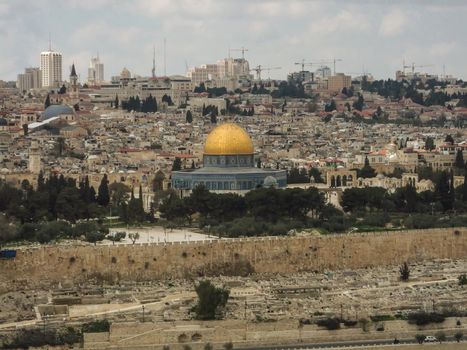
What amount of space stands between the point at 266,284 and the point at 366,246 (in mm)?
5238

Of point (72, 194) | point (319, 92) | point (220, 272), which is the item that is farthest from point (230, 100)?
point (220, 272)

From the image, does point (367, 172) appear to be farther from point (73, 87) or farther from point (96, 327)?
point (73, 87)

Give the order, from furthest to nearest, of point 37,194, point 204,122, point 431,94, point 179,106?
point 431,94 → point 179,106 → point 204,122 → point 37,194

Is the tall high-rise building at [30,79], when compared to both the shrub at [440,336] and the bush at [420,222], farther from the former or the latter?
the shrub at [440,336]

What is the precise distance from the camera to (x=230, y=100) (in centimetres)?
13800

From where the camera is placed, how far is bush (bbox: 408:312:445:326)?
3834cm

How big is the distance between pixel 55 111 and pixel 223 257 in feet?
208

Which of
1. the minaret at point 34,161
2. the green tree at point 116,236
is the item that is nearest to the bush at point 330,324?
the green tree at point 116,236

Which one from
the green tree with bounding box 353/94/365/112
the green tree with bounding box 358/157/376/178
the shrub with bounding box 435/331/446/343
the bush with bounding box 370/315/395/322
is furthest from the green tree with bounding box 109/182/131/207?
the green tree with bounding box 353/94/365/112

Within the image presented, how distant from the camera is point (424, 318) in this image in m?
38.5

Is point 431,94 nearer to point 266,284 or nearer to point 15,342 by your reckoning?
point 266,284

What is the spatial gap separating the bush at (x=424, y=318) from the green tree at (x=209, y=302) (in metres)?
4.53

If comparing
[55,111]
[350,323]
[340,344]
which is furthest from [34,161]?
[340,344]

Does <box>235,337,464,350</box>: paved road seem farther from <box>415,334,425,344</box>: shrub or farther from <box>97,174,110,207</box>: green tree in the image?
<box>97,174,110,207</box>: green tree
